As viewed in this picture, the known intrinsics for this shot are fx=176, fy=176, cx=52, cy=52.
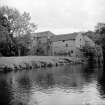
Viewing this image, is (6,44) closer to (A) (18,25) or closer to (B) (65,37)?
(A) (18,25)

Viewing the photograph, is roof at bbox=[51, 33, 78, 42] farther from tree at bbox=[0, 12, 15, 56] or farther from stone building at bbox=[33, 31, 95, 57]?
tree at bbox=[0, 12, 15, 56]

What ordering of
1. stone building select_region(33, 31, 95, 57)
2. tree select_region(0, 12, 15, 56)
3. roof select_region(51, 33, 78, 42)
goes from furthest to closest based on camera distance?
1. roof select_region(51, 33, 78, 42)
2. stone building select_region(33, 31, 95, 57)
3. tree select_region(0, 12, 15, 56)

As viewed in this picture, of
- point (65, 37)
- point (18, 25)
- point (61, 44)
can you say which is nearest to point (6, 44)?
point (18, 25)

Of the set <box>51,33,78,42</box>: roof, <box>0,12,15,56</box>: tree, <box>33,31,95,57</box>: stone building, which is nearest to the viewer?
<box>0,12,15,56</box>: tree

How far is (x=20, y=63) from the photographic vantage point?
46.8 metres

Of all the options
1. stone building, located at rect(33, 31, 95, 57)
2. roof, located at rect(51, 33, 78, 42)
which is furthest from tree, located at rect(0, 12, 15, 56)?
roof, located at rect(51, 33, 78, 42)

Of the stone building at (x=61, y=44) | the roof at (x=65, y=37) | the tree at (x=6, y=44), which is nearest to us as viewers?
the tree at (x=6, y=44)

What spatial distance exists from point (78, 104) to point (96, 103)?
140 centimetres

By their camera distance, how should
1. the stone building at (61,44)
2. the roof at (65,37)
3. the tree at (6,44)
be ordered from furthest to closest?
the roof at (65,37) < the stone building at (61,44) < the tree at (6,44)

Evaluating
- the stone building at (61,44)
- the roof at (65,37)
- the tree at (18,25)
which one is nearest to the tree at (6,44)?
the tree at (18,25)

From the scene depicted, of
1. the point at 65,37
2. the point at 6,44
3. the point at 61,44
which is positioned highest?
the point at 65,37

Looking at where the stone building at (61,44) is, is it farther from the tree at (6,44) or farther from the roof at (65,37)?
the tree at (6,44)

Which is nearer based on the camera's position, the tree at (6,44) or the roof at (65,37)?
the tree at (6,44)

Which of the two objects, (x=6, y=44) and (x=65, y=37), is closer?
(x=6, y=44)
